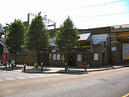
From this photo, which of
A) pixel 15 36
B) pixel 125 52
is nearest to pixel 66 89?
pixel 15 36

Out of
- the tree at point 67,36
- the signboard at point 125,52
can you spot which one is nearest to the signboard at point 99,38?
the signboard at point 125,52

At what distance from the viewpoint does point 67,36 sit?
22.6 metres

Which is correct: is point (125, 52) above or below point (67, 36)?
below

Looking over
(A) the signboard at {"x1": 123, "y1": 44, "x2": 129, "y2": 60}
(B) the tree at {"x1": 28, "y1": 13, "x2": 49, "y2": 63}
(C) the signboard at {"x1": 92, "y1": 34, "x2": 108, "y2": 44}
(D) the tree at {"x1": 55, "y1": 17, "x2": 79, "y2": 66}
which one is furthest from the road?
(A) the signboard at {"x1": 123, "y1": 44, "x2": 129, "y2": 60}

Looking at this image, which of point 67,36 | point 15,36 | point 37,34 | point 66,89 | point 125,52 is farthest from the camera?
point 125,52

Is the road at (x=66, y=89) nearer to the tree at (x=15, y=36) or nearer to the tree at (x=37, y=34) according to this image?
the tree at (x=37, y=34)

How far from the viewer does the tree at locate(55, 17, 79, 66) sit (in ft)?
74.1

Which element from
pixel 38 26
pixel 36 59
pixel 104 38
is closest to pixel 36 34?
pixel 38 26

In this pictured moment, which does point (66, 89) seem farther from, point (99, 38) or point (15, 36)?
point (99, 38)

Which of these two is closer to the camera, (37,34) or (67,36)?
(67,36)

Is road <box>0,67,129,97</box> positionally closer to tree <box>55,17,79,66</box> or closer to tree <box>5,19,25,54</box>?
tree <box>55,17,79,66</box>

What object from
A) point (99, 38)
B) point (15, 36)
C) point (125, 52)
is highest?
point (15, 36)

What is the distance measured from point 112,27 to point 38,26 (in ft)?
49.2

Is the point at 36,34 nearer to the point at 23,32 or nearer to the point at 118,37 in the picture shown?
the point at 23,32
